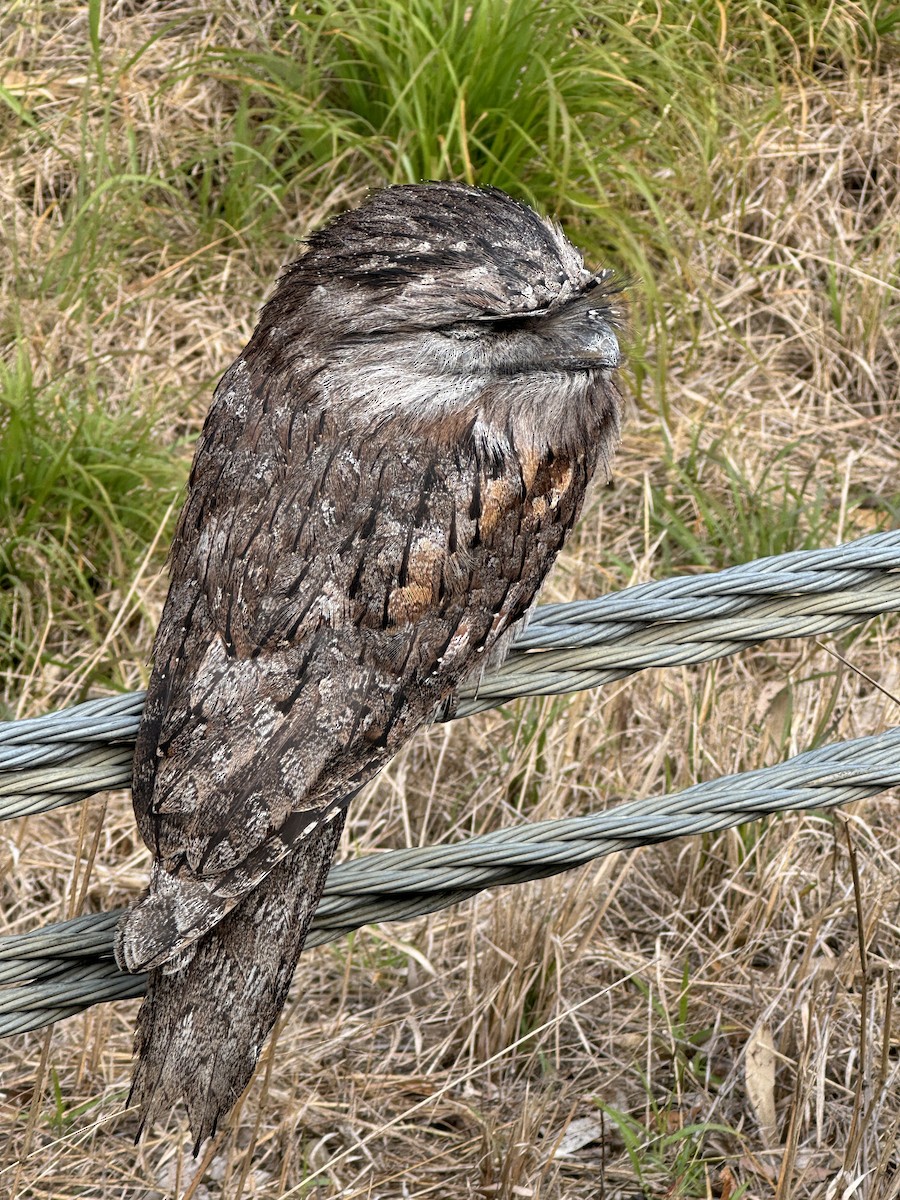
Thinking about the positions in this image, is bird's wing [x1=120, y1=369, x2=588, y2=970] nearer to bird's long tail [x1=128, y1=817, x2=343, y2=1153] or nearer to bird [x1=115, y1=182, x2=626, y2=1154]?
bird [x1=115, y1=182, x2=626, y2=1154]

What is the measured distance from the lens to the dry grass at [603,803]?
9.70 feet

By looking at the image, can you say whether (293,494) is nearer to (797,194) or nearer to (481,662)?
(481,662)

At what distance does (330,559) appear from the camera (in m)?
2.01

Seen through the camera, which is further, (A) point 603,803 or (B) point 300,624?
(A) point 603,803

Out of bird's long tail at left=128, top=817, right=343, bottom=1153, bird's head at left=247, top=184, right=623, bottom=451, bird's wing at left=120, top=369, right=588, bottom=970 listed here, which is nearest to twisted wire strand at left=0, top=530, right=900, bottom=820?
bird's wing at left=120, top=369, right=588, bottom=970

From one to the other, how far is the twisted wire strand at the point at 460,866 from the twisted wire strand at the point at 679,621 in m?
0.19

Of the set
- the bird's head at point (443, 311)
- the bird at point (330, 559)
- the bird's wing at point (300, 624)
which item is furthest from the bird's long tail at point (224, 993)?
the bird's head at point (443, 311)

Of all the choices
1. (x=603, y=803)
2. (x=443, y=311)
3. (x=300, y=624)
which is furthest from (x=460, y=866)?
(x=603, y=803)

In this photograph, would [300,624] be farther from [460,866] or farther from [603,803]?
[603,803]

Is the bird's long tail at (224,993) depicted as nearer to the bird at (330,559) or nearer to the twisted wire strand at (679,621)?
the bird at (330,559)

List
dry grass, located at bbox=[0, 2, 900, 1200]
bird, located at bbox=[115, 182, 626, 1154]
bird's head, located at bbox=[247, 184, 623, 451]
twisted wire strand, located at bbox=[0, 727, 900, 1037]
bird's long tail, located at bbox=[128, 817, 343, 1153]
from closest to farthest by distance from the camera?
1. twisted wire strand, located at bbox=[0, 727, 900, 1037]
2. bird, located at bbox=[115, 182, 626, 1154]
3. bird's long tail, located at bbox=[128, 817, 343, 1153]
4. bird's head, located at bbox=[247, 184, 623, 451]
5. dry grass, located at bbox=[0, 2, 900, 1200]

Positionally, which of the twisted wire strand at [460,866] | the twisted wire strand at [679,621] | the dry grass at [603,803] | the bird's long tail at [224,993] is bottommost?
the dry grass at [603,803]

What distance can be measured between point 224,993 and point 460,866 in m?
0.45

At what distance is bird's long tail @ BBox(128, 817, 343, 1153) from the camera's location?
1960 mm
